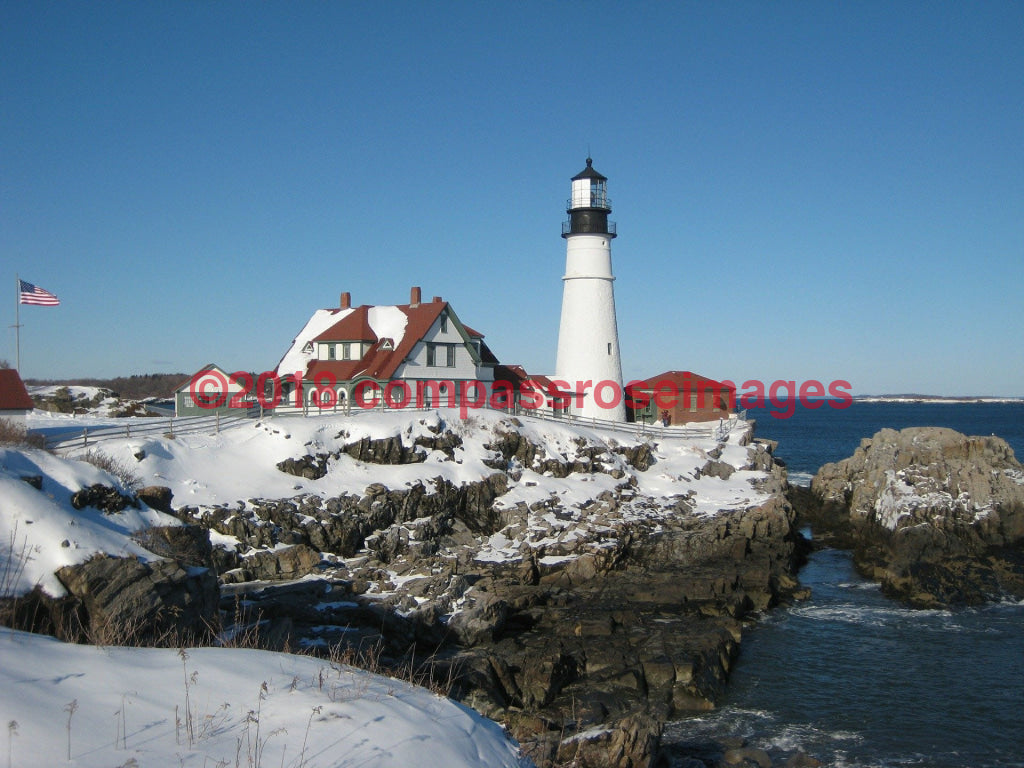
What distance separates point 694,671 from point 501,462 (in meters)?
15.9

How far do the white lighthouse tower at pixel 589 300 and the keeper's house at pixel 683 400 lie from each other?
5776 millimetres

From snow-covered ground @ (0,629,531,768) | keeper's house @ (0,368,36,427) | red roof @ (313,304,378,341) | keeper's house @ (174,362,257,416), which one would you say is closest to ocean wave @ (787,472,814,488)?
red roof @ (313,304,378,341)

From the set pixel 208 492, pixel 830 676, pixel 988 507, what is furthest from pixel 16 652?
pixel 988 507

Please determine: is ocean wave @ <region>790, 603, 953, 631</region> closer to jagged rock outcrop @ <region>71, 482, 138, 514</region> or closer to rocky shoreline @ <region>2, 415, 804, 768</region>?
rocky shoreline @ <region>2, 415, 804, 768</region>

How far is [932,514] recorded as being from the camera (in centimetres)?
3347

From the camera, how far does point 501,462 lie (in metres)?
33.6

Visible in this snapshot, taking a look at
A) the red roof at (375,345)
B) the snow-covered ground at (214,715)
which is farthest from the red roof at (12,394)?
the snow-covered ground at (214,715)

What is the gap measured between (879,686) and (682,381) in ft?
107

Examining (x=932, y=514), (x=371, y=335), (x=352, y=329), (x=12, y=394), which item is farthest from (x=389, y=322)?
(x=932, y=514)

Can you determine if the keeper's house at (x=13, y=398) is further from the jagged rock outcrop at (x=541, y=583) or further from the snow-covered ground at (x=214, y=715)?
the snow-covered ground at (x=214, y=715)

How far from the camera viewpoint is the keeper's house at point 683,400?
4972 cm

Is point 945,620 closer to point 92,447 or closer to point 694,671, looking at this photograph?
point 694,671

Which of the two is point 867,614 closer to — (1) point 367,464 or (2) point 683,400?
(1) point 367,464

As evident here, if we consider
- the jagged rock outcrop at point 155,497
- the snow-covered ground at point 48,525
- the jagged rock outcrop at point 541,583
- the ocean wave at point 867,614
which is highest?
the snow-covered ground at point 48,525
